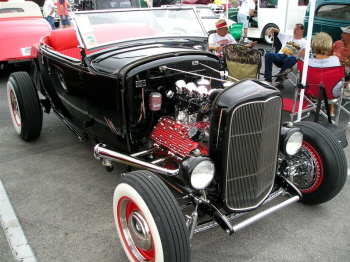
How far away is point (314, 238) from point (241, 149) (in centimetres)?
101

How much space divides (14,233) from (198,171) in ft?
5.30

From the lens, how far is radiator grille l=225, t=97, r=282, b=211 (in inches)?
87.7

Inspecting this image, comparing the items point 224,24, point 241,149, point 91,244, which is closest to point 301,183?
point 241,149

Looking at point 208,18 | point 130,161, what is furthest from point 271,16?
point 130,161

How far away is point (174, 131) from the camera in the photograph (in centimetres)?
284

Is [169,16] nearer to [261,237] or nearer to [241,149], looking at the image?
[241,149]

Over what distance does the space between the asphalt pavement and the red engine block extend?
0.68 meters

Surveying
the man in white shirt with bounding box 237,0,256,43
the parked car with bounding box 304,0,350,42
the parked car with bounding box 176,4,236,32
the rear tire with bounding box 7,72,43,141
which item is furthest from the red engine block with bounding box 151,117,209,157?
the man in white shirt with bounding box 237,0,256,43

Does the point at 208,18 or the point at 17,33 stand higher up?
the point at 208,18

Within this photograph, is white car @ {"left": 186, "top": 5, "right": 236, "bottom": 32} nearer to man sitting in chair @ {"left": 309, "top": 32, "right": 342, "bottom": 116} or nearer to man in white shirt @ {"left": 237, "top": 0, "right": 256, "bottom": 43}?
man in white shirt @ {"left": 237, "top": 0, "right": 256, "bottom": 43}

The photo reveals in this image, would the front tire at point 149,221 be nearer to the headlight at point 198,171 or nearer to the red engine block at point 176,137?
the headlight at point 198,171

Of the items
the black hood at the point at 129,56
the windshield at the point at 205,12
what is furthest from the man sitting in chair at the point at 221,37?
the windshield at the point at 205,12

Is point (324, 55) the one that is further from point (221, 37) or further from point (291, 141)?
point (291, 141)

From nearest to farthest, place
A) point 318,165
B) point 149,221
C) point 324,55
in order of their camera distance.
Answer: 1. point 149,221
2. point 318,165
3. point 324,55
